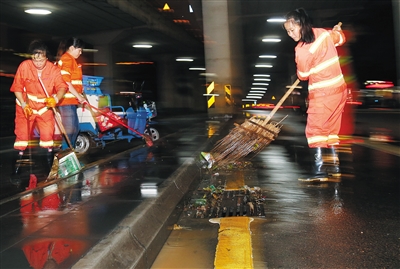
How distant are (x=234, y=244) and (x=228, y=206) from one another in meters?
1.37

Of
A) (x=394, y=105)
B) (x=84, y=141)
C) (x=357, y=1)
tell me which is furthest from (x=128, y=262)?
(x=357, y=1)

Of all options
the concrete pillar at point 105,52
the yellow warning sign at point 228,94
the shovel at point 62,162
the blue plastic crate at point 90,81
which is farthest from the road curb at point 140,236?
the concrete pillar at point 105,52

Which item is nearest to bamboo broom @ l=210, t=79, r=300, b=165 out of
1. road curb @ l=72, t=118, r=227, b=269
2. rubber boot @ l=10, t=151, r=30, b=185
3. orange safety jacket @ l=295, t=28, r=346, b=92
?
orange safety jacket @ l=295, t=28, r=346, b=92

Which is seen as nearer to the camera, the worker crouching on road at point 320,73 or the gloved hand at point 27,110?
the worker crouching on road at point 320,73

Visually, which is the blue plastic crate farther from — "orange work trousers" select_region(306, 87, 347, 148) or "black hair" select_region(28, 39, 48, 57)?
"orange work trousers" select_region(306, 87, 347, 148)

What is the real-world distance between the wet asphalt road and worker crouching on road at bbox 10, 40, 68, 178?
2.58 feet

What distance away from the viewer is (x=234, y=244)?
3.99 m

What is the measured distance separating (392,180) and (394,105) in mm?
15112

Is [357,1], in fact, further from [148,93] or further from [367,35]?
→ [148,93]

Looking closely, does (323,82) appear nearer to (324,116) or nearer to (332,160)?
(324,116)

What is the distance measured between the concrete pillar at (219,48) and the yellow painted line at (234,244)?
15646 mm

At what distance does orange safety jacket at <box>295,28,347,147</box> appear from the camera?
597 centimetres

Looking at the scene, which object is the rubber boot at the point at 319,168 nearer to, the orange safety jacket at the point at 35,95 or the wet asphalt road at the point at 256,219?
the wet asphalt road at the point at 256,219

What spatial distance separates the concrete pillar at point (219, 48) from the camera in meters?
19.6
